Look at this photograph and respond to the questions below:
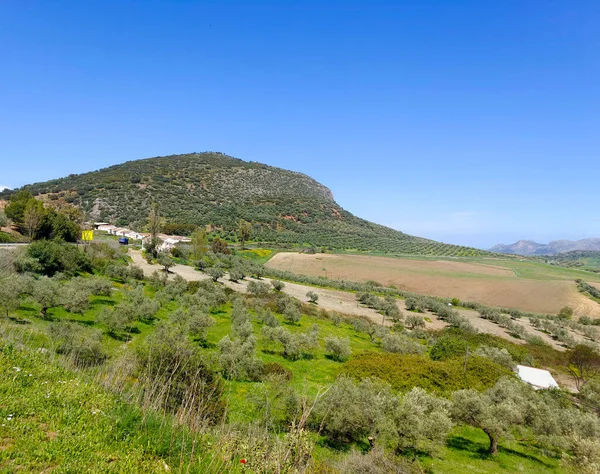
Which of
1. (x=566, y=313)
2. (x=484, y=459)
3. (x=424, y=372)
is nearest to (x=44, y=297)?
(x=424, y=372)

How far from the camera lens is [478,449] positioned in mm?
18172

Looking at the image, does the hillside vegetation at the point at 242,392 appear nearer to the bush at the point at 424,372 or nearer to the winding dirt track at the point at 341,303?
the bush at the point at 424,372

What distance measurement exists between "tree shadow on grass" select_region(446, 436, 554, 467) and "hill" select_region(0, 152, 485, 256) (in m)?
96.9

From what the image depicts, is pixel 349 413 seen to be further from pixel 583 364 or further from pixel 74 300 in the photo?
pixel 583 364

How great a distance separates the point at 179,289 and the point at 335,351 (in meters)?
21.8

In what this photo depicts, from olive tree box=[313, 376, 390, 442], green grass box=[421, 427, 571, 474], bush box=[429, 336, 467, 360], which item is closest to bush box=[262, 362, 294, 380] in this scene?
olive tree box=[313, 376, 390, 442]

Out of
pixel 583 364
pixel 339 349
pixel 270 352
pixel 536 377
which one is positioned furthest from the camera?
pixel 583 364

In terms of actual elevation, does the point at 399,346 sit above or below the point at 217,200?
below

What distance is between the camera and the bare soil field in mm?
72938

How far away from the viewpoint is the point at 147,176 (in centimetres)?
14300

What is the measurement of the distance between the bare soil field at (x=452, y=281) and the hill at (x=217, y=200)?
27733mm

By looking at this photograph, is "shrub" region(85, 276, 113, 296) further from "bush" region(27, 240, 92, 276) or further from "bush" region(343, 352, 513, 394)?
"bush" region(343, 352, 513, 394)

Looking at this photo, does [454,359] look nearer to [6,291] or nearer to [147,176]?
[6,291]

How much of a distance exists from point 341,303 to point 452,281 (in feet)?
142
